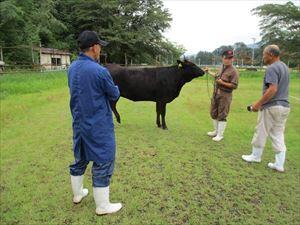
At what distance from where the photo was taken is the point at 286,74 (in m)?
4.21

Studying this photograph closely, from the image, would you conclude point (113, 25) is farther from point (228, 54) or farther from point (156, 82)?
point (228, 54)

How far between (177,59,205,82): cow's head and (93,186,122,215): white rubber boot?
Answer: 3934mm

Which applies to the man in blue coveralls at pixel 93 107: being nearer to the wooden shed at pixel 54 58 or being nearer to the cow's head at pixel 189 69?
the cow's head at pixel 189 69

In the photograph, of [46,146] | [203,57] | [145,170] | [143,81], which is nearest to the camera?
[145,170]

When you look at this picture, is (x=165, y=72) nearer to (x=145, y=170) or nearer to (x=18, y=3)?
(x=145, y=170)

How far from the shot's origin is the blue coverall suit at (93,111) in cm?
276

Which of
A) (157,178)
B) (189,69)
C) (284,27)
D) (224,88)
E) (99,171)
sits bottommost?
(157,178)

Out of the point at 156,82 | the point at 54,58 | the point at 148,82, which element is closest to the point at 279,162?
the point at 156,82

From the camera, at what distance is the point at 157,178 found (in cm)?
409

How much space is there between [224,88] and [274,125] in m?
1.36

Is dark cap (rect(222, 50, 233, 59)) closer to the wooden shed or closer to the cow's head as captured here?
the cow's head

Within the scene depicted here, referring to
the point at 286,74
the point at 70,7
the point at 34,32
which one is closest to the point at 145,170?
the point at 286,74

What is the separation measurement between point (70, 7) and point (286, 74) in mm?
37980

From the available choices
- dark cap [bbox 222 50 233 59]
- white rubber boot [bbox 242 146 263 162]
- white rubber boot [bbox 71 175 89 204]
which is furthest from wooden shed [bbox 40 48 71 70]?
white rubber boot [bbox 71 175 89 204]
